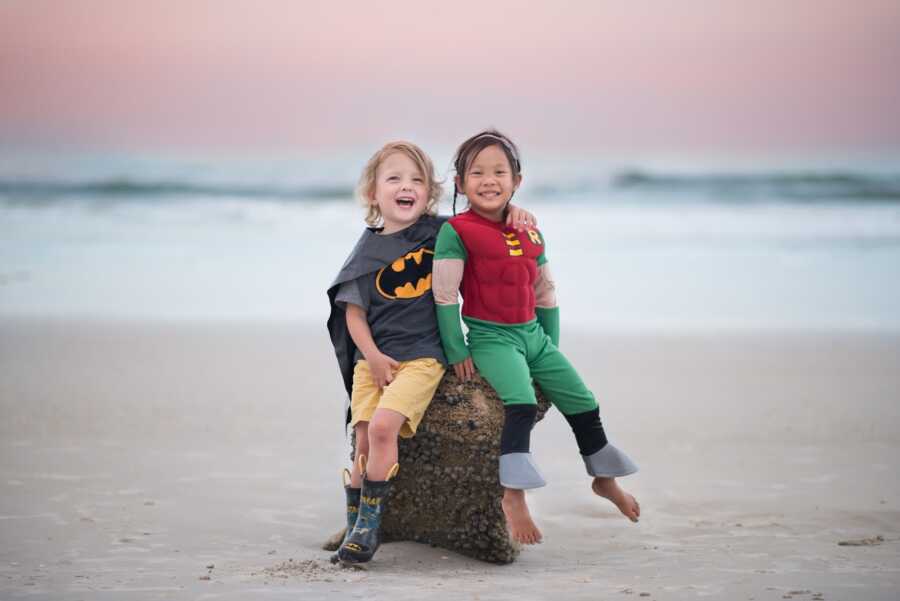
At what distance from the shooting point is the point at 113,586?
4.55m

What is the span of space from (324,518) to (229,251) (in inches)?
525

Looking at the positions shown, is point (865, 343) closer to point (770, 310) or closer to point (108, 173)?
point (770, 310)

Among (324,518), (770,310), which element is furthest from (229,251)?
(324,518)

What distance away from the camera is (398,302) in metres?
5.14

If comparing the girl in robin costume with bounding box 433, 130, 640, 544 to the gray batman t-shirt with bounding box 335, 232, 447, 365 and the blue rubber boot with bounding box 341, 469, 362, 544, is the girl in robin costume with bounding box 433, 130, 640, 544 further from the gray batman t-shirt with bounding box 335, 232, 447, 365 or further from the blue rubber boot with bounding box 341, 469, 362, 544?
the blue rubber boot with bounding box 341, 469, 362, 544

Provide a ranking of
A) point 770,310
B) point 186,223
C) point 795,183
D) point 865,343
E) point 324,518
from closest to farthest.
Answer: point 324,518 < point 865,343 < point 770,310 < point 186,223 < point 795,183

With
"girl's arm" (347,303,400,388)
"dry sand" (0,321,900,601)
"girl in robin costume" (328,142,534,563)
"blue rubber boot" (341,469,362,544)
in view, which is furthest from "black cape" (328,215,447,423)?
"dry sand" (0,321,900,601)

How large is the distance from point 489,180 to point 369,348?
91cm

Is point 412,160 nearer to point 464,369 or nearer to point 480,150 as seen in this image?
point 480,150

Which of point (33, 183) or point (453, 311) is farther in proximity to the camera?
point (33, 183)

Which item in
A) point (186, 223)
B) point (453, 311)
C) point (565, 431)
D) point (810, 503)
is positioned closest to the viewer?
point (453, 311)

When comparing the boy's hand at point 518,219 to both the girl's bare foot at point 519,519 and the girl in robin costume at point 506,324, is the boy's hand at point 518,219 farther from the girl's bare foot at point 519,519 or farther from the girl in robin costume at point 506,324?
the girl's bare foot at point 519,519

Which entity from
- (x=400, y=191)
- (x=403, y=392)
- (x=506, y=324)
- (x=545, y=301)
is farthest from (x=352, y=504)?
(x=400, y=191)

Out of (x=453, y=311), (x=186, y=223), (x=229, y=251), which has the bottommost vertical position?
(x=453, y=311)
